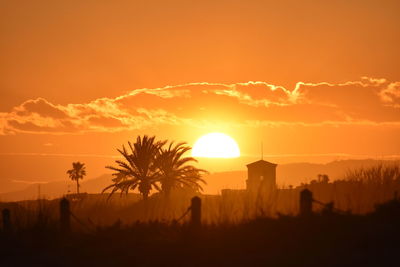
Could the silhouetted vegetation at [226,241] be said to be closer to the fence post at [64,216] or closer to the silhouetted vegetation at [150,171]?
the fence post at [64,216]

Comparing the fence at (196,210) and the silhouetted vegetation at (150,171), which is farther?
the silhouetted vegetation at (150,171)

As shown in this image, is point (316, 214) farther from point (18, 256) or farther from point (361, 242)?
point (18, 256)

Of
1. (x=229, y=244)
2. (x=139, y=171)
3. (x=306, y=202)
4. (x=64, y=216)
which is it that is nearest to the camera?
(x=229, y=244)

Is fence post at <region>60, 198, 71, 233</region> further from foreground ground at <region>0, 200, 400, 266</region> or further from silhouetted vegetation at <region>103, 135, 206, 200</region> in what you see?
silhouetted vegetation at <region>103, 135, 206, 200</region>

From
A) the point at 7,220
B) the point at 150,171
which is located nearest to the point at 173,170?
the point at 150,171

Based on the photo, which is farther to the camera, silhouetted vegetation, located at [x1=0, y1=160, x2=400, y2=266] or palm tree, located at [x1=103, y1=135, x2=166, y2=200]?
palm tree, located at [x1=103, y1=135, x2=166, y2=200]

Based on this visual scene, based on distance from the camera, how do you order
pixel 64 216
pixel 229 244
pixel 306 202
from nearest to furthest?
pixel 229 244 → pixel 306 202 → pixel 64 216

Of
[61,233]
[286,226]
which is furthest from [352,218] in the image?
[61,233]

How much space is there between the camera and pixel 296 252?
12.8 metres

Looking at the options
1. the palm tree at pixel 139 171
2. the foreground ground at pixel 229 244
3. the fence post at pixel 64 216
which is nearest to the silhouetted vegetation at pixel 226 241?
the foreground ground at pixel 229 244

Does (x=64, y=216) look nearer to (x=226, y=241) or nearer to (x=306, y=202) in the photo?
(x=226, y=241)

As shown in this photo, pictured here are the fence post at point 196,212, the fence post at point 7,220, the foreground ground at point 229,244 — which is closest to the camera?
the foreground ground at point 229,244

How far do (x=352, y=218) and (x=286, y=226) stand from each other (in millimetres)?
1997

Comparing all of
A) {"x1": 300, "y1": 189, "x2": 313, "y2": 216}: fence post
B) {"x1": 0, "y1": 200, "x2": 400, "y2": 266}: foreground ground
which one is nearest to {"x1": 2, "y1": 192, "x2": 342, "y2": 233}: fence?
{"x1": 300, "y1": 189, "x2": 313, "y2": 216}: fence post
